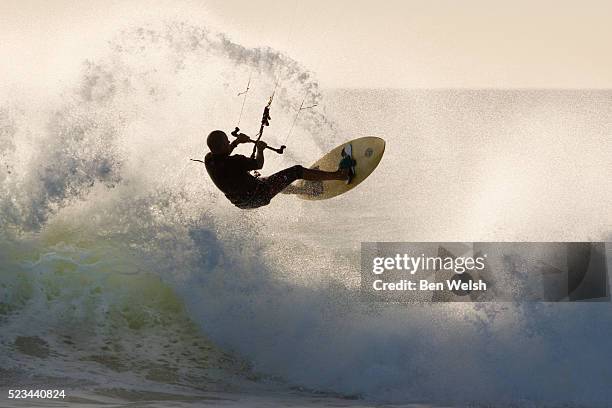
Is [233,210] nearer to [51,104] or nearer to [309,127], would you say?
[309,127]

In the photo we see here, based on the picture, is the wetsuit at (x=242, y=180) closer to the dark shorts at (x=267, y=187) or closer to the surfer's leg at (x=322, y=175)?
the dark shorts at (x=267, y=187)

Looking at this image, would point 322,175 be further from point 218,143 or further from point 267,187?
point 218,143

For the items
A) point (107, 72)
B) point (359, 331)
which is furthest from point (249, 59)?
point (359, 331)

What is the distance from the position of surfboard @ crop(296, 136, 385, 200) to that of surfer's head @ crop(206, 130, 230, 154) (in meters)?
1.77

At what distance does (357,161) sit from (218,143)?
2.02 m

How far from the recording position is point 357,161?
379 inches

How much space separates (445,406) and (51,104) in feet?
23.3

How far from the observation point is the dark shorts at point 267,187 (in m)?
8.42

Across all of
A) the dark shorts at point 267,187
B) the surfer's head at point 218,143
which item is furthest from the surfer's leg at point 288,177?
the surfer's head at point 218,143

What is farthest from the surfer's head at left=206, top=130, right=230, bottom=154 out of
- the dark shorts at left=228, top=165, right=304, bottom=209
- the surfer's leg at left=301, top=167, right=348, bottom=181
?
the surfer's leg at left=301, top=167, right=348, bottom=181

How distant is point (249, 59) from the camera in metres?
13.2

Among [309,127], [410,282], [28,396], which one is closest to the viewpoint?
[28,396]

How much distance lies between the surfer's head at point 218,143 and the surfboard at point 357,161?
177 centimetres

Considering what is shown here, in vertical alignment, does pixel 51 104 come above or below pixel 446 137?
below
